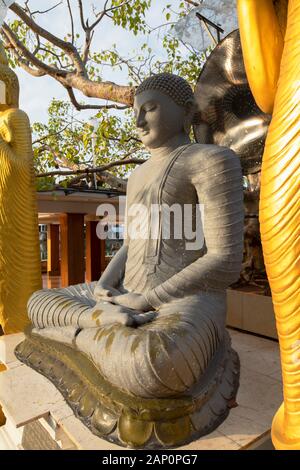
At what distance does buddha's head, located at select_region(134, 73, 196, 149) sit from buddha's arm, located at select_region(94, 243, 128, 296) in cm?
82

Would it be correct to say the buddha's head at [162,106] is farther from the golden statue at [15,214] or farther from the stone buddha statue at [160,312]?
the golden statue at [15,214]

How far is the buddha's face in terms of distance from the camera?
219cm

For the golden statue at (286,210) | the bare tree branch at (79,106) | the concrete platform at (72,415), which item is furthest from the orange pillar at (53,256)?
the golden statue at (286,210)

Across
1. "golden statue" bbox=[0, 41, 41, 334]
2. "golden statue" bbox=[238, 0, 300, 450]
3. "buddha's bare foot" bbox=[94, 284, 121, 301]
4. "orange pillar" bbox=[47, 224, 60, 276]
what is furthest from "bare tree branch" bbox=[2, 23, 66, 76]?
"orange pillar" bbox=[47, 224, 60, 276]

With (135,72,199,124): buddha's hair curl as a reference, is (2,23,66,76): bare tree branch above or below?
above

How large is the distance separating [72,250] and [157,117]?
5.02 metres

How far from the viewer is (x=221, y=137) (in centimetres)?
417

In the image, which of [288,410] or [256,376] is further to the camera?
[256,376]

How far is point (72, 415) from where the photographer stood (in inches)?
70.0

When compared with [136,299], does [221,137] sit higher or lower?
higher

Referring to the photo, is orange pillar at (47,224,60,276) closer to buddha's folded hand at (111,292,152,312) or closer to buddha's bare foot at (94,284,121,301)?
buddha's bare foot at (94,284,121,301)

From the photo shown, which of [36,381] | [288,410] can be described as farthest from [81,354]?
[288,410]
